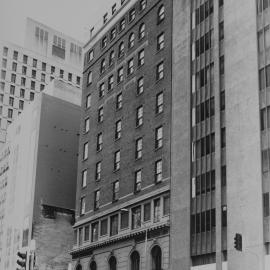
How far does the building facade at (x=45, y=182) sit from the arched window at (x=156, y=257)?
30482 mm

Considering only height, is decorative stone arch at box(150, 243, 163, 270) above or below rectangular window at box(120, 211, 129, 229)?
below

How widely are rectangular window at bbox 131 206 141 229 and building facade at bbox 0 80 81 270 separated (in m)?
26.3

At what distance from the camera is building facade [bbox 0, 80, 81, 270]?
284 feet

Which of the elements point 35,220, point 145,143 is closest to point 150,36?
point 145,143

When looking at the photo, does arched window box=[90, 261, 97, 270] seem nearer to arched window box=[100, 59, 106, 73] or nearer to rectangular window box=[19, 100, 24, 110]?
arched window box=[100, 59, 106, 73]

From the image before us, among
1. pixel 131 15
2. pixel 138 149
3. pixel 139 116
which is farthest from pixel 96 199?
pixel 131 15

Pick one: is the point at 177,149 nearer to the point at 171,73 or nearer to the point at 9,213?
the point at 171,73

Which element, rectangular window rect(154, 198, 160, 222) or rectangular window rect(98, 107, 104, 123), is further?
rectangular window rect(98, 107, 104, 123)

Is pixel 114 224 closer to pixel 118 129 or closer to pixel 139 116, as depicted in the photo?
pixel 118 129

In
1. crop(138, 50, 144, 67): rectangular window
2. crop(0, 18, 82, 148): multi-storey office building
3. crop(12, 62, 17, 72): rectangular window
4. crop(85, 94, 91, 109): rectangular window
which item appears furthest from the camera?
crop(12, 62, 17, 72): rectangular window

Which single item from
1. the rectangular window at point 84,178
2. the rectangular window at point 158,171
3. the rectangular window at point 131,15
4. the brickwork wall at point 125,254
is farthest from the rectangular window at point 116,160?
the rectangular window at point 131,15

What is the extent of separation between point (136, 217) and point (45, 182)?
1210 inches

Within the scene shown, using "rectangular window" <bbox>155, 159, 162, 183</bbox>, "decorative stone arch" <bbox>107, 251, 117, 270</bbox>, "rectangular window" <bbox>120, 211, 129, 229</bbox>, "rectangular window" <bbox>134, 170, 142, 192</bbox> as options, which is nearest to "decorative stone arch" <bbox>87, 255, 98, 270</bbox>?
"decorative stone arch" <bbox>107, 251, 117, 270</bbox>

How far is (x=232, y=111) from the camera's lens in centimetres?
5194
